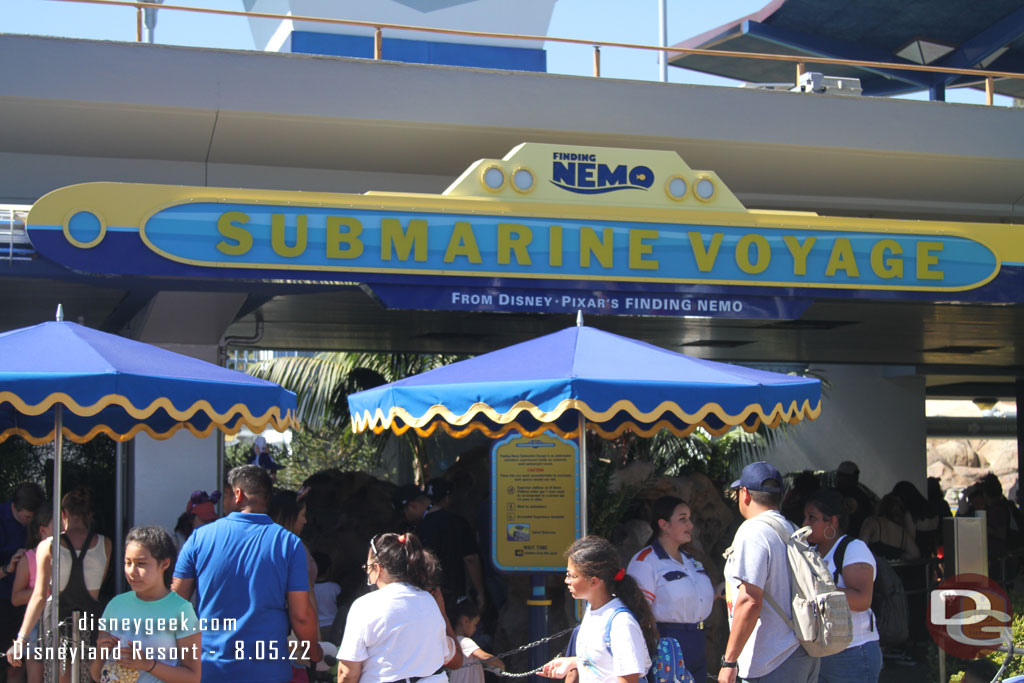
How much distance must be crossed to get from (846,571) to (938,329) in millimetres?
9751

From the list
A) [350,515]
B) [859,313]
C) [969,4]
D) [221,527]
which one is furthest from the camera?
[969,4]

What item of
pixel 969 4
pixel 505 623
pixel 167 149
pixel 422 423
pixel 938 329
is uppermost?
pixel 969 4

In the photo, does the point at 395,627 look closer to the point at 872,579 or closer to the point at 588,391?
the point at 588,391

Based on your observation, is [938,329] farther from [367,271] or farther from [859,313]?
[367,271]

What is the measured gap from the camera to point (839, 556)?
224 inches

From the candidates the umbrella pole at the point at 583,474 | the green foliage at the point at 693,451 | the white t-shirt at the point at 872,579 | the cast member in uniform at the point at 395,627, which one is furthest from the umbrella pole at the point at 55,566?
the green foliage at the point at 693,451

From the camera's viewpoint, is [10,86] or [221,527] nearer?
[221,527]

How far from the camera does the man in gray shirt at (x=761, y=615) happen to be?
17.3 ft

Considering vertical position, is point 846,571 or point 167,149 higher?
point 167,149

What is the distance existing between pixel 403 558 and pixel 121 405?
178 cm

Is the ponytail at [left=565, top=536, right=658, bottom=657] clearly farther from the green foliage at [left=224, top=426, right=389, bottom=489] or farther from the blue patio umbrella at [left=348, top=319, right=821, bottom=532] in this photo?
the green foliage at [left=224, top=426, right=389, bottom=489]

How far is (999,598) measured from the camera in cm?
870

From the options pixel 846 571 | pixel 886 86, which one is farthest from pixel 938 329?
pixel 886 86

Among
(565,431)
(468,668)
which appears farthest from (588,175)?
(468,668)
